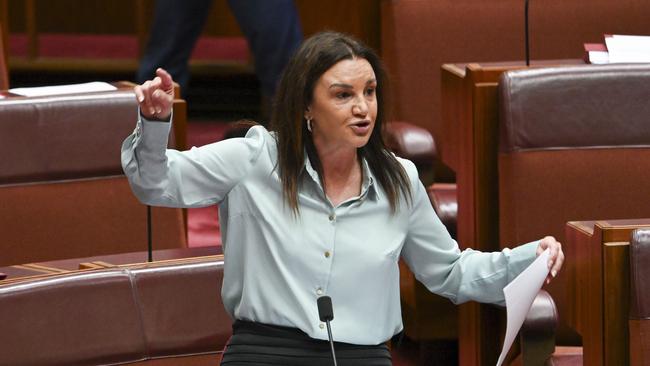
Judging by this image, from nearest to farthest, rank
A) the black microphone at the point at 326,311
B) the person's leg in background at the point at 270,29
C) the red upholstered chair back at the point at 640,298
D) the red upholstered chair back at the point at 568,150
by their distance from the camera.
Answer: the black microphone at the point at 326,311, the red upholstered chair back at the point at 640,298, the red upholstered chair back at the point at 568,150, the person's leg in background at the point at 270,29

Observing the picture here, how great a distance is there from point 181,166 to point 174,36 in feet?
2.28

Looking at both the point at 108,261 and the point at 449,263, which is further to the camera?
the point at 108,261

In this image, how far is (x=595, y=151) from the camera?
2.82 ft

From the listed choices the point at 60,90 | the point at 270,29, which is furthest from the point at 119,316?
the point at 270,29

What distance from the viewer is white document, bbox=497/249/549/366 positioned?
23.8 inches

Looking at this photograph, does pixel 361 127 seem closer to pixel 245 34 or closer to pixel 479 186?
pixel 479 186

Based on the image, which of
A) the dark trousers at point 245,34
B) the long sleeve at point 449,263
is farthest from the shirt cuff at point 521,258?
the dark trousers at point 245,34

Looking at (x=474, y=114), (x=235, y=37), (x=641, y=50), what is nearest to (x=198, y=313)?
(x=474, y=114)

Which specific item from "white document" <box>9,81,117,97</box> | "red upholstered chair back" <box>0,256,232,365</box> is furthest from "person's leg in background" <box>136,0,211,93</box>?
"red upholstered chair back" <box>0,256,232,365</box>

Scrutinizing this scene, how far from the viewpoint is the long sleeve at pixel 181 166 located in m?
0.59

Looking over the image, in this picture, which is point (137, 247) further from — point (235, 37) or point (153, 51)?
point (235, 37)

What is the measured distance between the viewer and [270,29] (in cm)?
122

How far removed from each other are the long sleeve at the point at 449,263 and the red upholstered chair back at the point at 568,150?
7.9 inches

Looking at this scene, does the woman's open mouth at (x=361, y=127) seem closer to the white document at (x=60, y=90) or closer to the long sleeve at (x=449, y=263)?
the long sleeve at (x=449, y=263)
